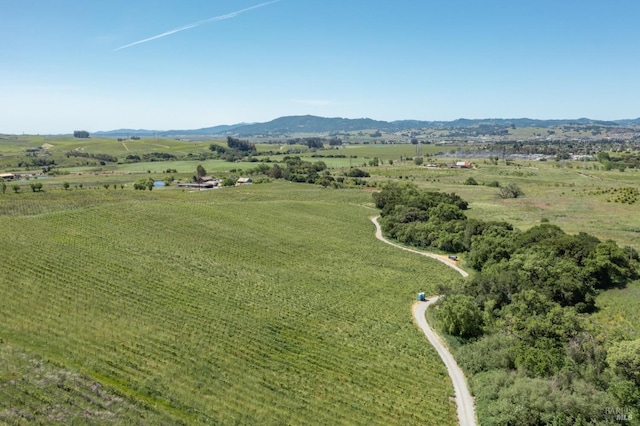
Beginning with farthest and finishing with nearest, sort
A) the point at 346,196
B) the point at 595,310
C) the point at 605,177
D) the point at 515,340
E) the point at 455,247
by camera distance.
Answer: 1. the point at 605,177
2. the point at 346,196
3. the point at 455,247
4. the point at 595,310
5. the point at 515,340

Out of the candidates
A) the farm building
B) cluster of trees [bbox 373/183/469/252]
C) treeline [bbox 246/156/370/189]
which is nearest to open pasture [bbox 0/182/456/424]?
cluster of trees [bbox 373/183/469/252]

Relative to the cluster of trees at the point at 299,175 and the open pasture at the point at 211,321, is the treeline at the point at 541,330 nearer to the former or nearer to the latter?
the open pasture at the point at 211,321

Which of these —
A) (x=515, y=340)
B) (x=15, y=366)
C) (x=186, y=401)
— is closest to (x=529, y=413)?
(x=515, y=340)

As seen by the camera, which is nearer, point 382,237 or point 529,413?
point 529,413

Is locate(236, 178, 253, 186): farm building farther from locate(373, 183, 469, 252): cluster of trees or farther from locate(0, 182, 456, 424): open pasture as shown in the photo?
locate(0, 182, 456, 424): open pasture

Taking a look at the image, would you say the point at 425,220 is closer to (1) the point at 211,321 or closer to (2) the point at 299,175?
(1) the point at 211,321

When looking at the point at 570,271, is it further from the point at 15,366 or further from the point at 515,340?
the point at 15,366
